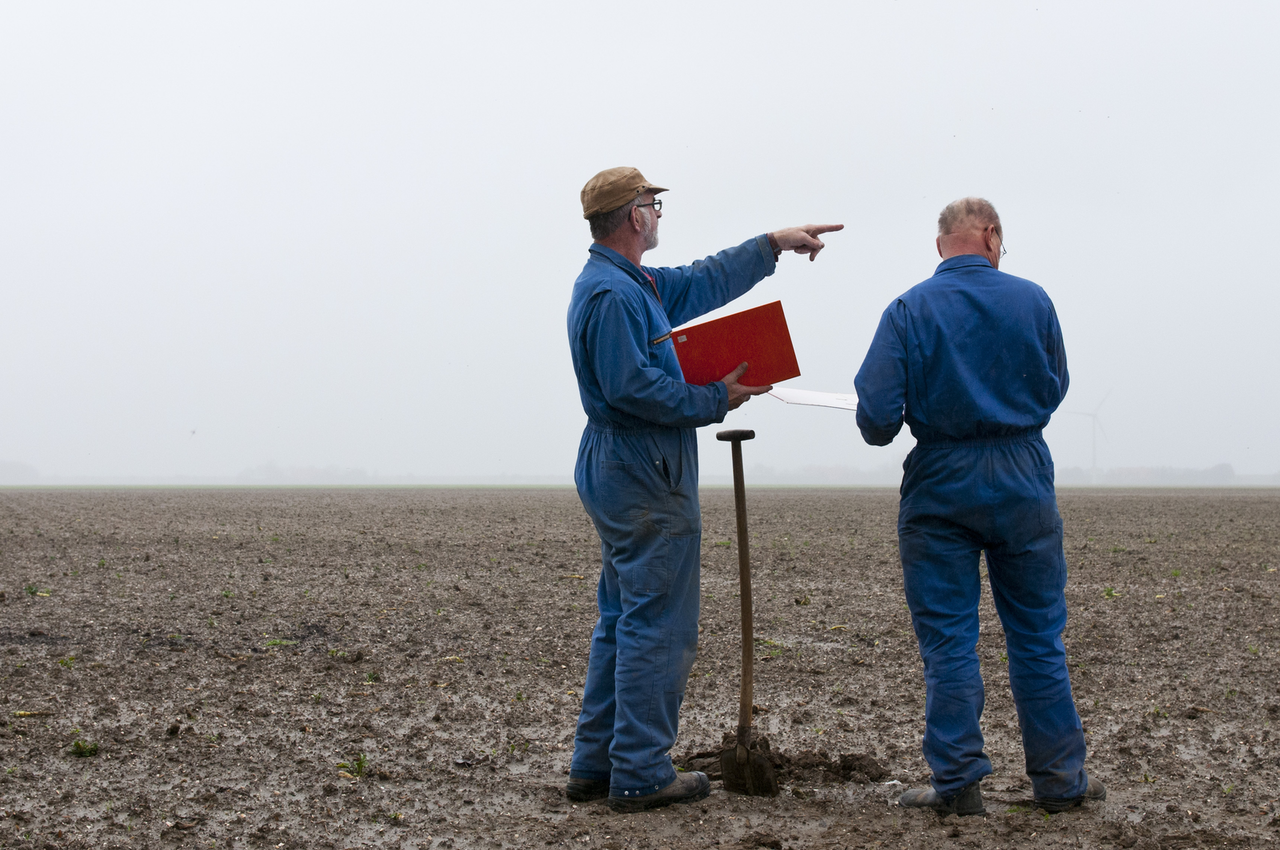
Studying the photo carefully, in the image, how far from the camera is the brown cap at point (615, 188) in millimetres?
4020

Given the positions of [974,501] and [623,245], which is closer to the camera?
[974,501]

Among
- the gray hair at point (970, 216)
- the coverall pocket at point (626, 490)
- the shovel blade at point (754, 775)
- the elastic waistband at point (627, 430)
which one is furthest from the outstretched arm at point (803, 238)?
the shovel blade at point (754, 775)

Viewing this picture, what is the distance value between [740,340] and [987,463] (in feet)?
3.34

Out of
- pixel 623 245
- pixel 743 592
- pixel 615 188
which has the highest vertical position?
pixel 615 188

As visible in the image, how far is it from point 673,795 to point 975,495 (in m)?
1.60

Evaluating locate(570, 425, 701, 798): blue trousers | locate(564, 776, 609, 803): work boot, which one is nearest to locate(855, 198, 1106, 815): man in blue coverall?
locate(570, 425, 701, 798): blue trousers

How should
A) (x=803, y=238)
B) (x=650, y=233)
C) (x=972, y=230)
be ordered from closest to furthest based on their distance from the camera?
(x=972, y=230) < (x=650, y=233) < (x=803, y=238)

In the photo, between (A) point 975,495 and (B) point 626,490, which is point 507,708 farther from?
(A) point 975,495

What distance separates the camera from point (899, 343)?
3857 millimetres

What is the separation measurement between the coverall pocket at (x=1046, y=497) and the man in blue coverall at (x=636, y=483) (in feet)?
3.69

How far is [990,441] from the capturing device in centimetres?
379

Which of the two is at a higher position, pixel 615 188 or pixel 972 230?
pixel 615 188

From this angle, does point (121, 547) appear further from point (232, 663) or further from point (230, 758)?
point (230, 758)

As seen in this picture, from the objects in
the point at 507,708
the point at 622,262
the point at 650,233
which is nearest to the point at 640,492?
the point at 622,262
